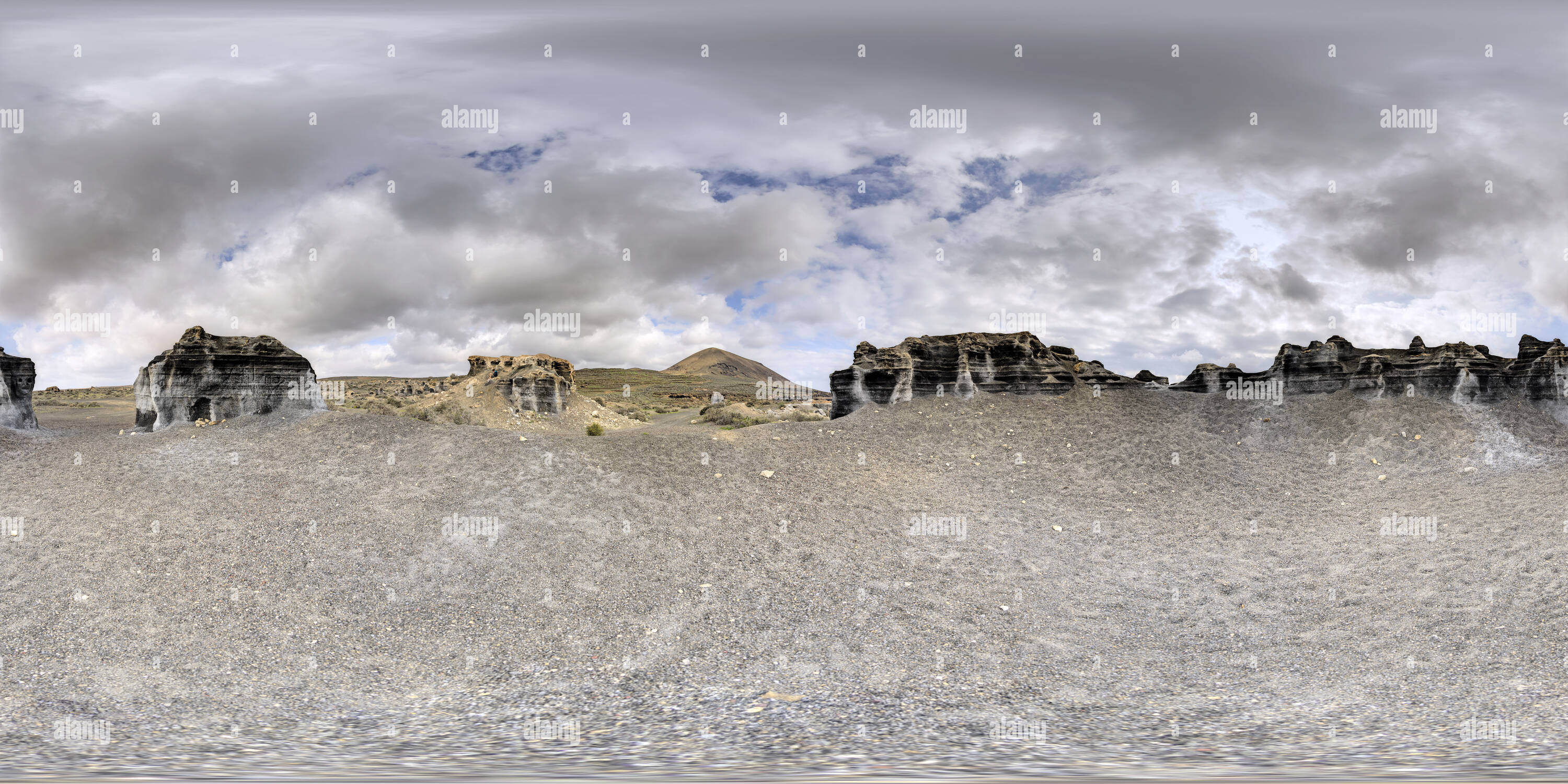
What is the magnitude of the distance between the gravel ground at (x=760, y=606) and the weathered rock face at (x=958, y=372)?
5.80 m

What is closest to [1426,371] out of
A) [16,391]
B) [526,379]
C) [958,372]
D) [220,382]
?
[958,372]

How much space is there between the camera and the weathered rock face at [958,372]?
28484 millimetres

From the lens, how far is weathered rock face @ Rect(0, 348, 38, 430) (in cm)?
2141

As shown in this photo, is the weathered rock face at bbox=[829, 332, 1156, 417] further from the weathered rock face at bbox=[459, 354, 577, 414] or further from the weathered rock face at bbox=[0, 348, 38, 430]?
the weathered rock face at bbox=[0, 348, 38, 430]

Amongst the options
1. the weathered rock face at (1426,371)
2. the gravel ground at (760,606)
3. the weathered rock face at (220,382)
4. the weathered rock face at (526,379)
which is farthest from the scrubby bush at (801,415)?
the weathered rock face at (220,382)

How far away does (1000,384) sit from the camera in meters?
28.5

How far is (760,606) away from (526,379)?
28.6m

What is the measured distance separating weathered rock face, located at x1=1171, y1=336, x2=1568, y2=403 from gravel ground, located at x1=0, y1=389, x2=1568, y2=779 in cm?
291

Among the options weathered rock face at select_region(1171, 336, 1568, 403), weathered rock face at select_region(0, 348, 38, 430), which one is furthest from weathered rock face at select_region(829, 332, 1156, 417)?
weathered rock face at select_region(0, 348, 38, 430)

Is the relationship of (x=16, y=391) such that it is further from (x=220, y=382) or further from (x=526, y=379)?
(x=526, y=379)

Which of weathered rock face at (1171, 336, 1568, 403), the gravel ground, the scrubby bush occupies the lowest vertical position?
the gravel ground

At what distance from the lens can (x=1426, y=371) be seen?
25.7 meters

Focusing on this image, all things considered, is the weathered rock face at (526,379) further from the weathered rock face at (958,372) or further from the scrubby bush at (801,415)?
the weathered rock face at (958,372)

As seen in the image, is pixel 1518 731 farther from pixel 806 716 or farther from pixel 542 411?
pixel 542 411
